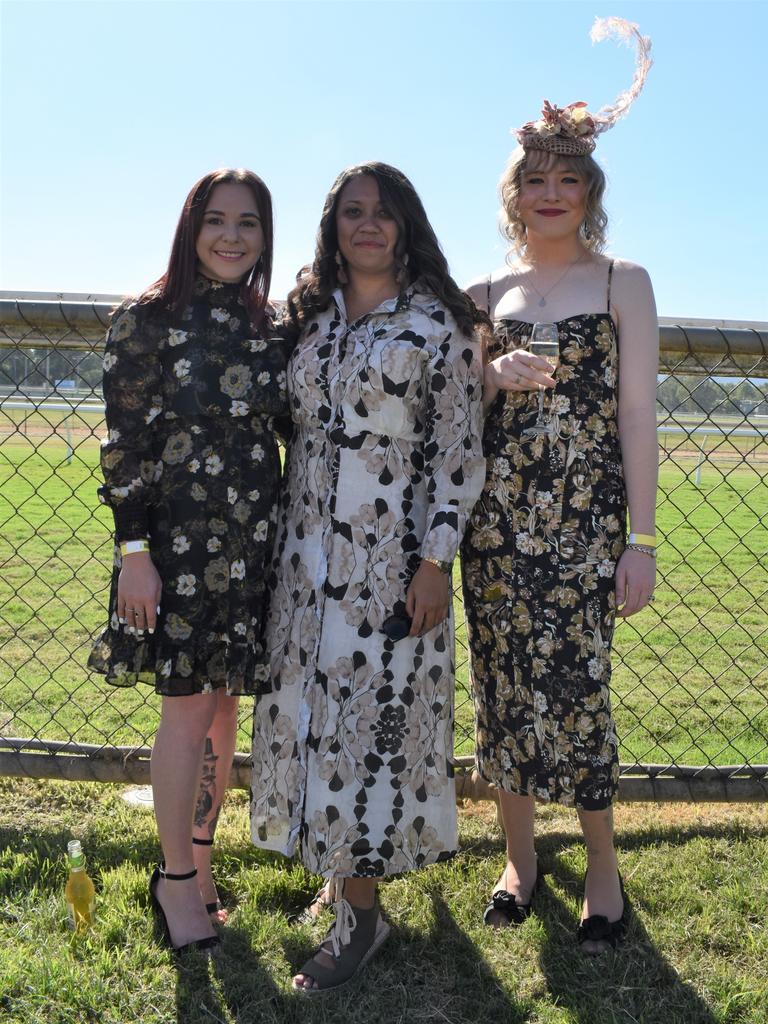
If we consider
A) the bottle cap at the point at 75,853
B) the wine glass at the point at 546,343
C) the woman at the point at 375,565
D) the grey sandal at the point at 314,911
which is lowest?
the grey sandal at the point at 314,911

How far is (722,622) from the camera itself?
6.67m

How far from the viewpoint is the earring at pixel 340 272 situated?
8.05 ft

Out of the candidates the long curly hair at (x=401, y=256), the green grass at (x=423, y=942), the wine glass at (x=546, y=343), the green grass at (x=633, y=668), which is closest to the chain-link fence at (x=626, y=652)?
the green grass at (x=633, y=668)

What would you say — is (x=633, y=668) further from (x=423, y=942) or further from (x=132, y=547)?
(x=132, y=547)

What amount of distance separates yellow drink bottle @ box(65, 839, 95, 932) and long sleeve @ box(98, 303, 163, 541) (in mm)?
927

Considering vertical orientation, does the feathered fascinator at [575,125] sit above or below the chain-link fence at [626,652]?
above

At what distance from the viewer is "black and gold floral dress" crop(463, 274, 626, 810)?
2424 mm

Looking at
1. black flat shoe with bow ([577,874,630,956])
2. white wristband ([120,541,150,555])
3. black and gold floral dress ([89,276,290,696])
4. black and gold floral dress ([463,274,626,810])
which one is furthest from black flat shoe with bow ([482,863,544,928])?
white wristband ([120,541,150,555])

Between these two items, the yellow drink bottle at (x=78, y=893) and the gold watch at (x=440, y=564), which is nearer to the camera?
the gold watch at (x=440, y=564)

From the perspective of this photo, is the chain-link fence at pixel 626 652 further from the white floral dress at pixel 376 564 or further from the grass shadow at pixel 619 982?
the white floral dress at pixel 376 564

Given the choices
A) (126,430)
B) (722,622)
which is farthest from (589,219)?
(722,622)

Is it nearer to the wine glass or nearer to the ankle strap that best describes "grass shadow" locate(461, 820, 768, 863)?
the ankle strap

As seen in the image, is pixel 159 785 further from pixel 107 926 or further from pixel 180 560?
pixel 180 560

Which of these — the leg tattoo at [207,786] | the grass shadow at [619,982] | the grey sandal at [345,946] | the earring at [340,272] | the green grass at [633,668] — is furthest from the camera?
the green grass at [633,668]
